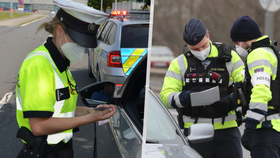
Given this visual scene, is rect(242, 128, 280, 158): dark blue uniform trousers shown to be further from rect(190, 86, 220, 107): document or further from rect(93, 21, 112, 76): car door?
rect(93, 21, 112, 76): car door

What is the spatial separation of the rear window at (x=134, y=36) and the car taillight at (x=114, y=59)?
0.15 metres

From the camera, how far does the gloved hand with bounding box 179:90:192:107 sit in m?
1.89

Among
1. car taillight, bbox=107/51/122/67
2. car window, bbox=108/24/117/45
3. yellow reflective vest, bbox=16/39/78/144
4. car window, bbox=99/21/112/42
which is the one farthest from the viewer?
car window, bbox=99/21/112/42

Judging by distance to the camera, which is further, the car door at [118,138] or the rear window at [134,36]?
the rear window at [134,36]

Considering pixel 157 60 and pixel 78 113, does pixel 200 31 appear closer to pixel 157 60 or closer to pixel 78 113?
pixel 157 60

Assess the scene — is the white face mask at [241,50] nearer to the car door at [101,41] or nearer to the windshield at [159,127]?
the windshield at [159,127]

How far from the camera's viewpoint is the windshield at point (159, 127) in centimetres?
158

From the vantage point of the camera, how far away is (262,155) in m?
1.87

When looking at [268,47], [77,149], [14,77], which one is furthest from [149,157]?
[14,77]

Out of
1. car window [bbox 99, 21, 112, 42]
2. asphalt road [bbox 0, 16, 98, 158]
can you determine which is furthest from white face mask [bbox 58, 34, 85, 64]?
car window [bbox 99, 21, 112, 42]

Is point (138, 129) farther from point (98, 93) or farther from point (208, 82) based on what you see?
point (208, 82)

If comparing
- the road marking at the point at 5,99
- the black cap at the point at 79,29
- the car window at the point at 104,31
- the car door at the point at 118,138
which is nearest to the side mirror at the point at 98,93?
the car door at the point at 118,138

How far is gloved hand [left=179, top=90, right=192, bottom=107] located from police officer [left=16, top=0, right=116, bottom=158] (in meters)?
0.60

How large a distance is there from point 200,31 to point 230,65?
0.31 m
